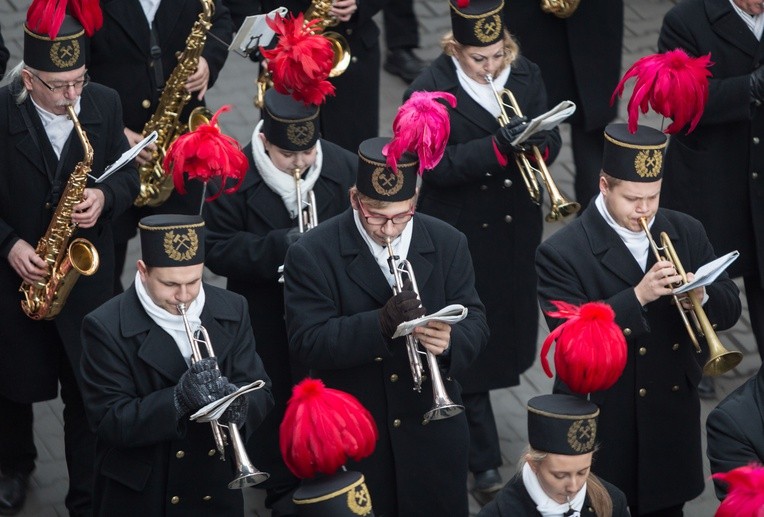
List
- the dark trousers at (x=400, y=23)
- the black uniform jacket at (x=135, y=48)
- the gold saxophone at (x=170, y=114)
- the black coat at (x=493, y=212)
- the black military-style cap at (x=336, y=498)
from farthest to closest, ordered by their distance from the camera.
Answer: the dark trousers at (x=400, y=23) < the gold saxophone at (x=170, y=114) < the black uniform jacket at (x=135, y=48) < the black coat at (x=493, y=212) < the black military-style cap at (x=336, y=498)

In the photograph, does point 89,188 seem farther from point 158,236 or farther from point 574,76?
point 574,76

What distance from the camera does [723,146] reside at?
9.62 metres

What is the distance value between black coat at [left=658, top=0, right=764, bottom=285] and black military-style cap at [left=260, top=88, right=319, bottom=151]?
2307 mm

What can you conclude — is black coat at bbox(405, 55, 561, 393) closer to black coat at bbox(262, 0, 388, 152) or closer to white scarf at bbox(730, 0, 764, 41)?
white scarf at bbox(730, 0, 764, 41)

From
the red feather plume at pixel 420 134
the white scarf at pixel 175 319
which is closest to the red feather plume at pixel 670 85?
the red feather plume at pixel 420 134

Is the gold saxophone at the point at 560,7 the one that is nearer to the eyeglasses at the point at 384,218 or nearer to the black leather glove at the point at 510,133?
the black leather glove at the point at 510,133

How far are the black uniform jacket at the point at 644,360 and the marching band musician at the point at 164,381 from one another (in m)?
1.56

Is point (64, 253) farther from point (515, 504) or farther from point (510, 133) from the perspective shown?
point (515, 504)

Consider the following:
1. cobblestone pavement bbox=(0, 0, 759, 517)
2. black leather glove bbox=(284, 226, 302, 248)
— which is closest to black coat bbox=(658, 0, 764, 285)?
cobblestone pavement bbox=(0, 0, 759, 517)

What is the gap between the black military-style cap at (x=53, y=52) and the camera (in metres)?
8.11

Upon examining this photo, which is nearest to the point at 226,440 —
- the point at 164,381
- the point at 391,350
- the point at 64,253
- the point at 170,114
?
the point at 164,381

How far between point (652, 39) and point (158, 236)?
7.88 meters

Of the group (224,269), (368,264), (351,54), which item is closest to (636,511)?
(368,264)

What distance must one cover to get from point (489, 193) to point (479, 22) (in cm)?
101
